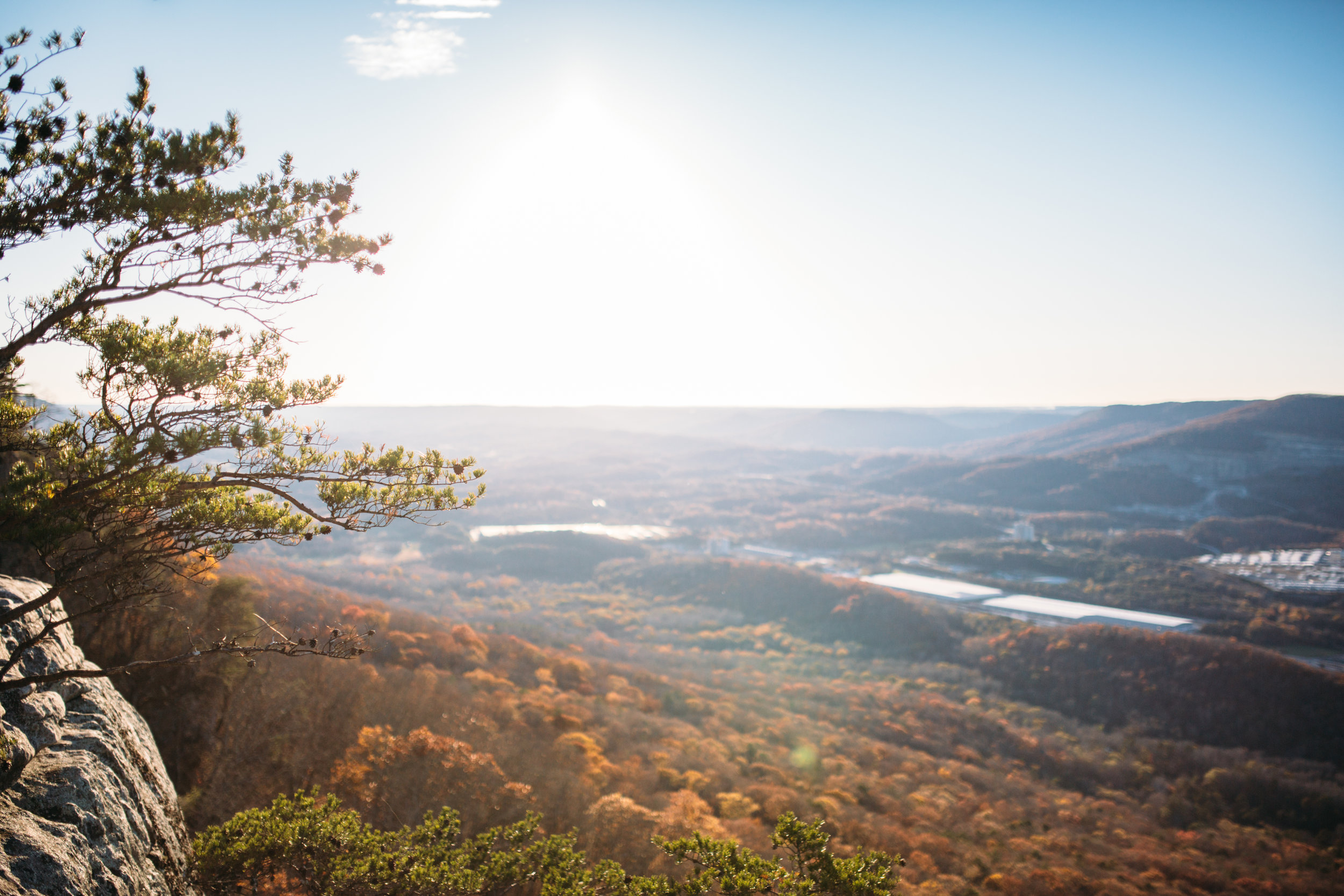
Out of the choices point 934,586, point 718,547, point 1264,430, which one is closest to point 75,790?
point 934,586

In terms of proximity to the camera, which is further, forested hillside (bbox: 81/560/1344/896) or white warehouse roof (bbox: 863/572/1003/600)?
white warehouse roof (bbox: 863/572/1003/600)

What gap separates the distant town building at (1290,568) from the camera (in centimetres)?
9769

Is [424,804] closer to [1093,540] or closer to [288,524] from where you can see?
[288,524]

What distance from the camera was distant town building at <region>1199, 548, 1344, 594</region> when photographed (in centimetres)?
9769

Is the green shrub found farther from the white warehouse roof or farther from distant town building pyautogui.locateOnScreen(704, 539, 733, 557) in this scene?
distant town building pyautogui.locateOnScreen(704, 539, 733, 557)

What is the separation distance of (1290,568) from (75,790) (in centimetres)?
15563

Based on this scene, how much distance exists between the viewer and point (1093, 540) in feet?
436

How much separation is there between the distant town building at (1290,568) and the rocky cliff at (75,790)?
137708 millimetres

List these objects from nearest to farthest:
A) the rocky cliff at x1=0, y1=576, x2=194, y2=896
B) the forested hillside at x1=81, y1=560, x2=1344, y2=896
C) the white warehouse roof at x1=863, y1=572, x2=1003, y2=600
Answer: the rocky cliff at x1=0, y1=576, x2=194, y2=896 → the forested hillside at x1=81, y1=560, x2=1344, y2=896 → the white warehouse roof at x1=863, y1=572, x2=1003, y2=600

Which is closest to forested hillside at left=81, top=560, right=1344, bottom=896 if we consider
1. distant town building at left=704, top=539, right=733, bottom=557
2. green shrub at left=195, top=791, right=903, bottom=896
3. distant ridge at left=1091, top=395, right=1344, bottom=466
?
green shrub at left=195, top=791, right=903, bottom=896

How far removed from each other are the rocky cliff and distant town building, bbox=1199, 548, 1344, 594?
13771 centimetres

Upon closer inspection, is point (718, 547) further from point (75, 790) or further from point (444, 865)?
point (75, 790)

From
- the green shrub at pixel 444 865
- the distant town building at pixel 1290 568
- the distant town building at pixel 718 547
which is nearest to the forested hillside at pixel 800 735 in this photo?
the green shrub at pixel 444 865

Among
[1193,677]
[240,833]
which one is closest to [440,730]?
[240,833]
